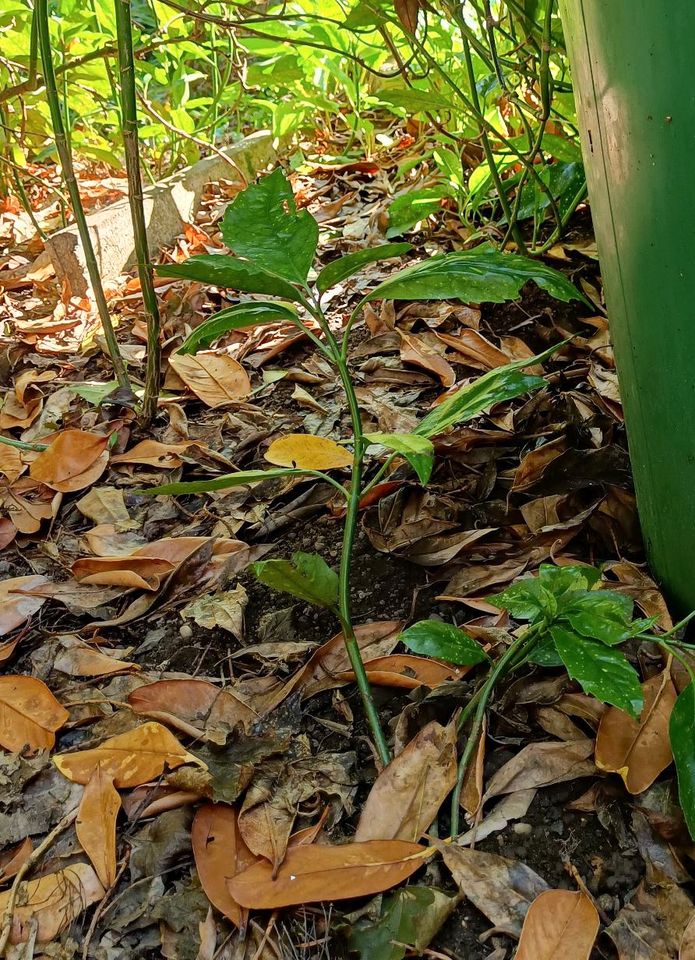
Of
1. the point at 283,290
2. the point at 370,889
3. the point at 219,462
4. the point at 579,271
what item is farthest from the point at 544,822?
the point at 579,271

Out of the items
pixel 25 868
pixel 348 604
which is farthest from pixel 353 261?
pixel 25 868

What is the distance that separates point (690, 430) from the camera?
83 centimetres

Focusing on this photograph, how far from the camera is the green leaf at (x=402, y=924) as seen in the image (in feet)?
2.36

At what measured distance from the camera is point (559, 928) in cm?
72

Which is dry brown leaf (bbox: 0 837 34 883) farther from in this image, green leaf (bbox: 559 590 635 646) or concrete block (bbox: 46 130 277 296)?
concrete block (bbox: 46 130 277 296)

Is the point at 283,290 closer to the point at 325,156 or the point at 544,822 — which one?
the point at 544,822

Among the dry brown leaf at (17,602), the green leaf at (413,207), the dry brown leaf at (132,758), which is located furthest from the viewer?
the green leaf at (413,207)

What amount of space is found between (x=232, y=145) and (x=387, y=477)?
222cm

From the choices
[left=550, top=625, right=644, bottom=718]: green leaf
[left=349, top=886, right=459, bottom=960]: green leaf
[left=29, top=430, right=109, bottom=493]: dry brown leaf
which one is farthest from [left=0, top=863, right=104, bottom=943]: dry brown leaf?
[left=29, top=430, right=109, bottom=493]: dry brown leaf

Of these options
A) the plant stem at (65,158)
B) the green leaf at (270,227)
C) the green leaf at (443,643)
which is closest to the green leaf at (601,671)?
the green leaf at (443,643)

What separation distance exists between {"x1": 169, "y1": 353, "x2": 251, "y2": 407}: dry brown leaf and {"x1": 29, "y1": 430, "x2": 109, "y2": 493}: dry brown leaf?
24 cm

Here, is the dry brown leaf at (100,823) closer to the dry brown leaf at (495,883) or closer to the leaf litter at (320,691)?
the leaf litter at (320,691)

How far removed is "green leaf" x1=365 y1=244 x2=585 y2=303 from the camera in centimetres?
85

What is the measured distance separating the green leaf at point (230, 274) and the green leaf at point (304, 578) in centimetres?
28
